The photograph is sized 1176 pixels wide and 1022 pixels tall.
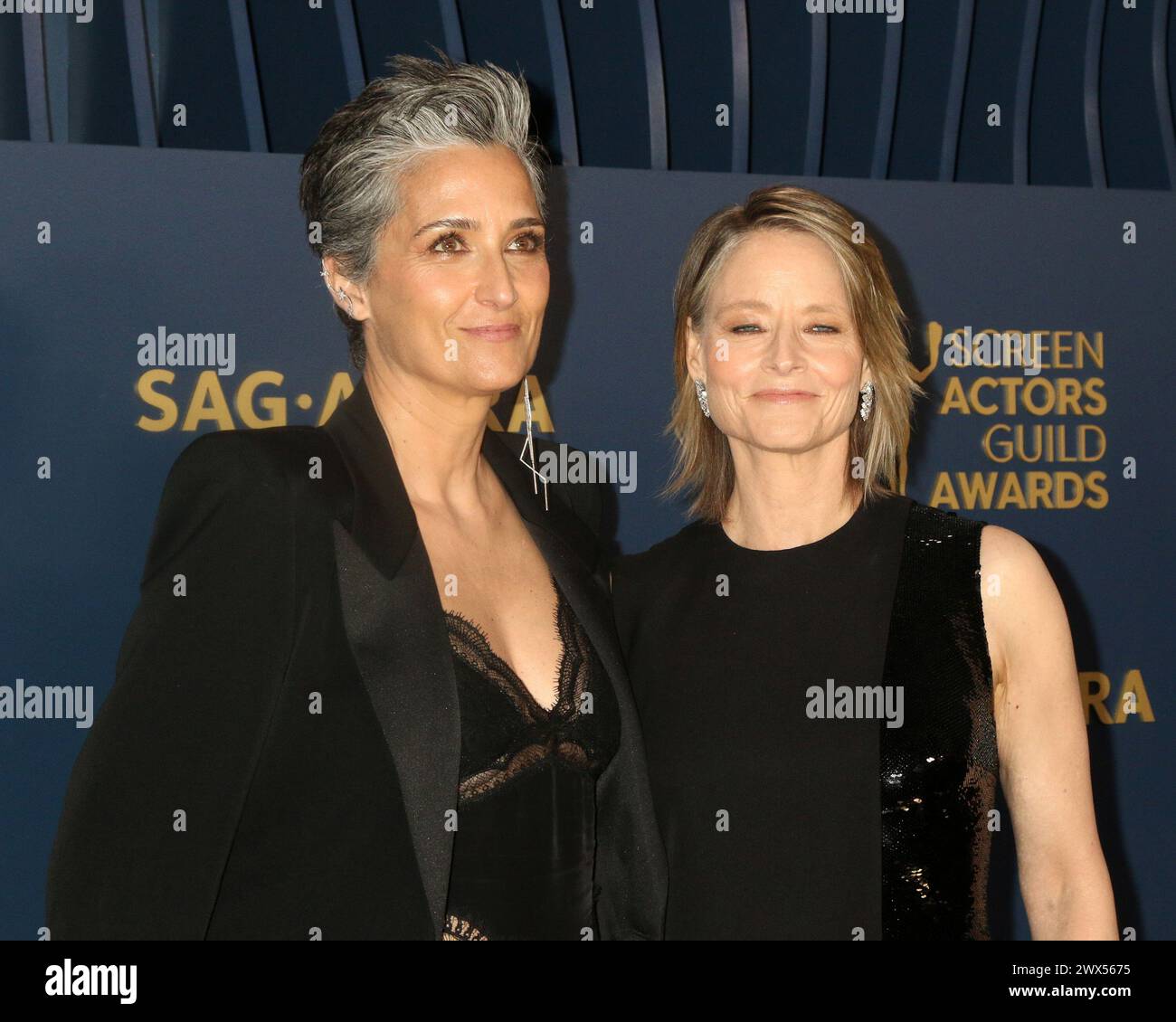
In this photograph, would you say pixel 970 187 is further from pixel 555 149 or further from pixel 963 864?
pixel 963 864

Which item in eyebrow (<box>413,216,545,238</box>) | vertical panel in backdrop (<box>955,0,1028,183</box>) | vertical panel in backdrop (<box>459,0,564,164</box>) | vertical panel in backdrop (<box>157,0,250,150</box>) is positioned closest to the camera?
eyebrow (<box>413,216,545,238</box>)

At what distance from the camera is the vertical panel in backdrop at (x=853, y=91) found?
3.41 metres

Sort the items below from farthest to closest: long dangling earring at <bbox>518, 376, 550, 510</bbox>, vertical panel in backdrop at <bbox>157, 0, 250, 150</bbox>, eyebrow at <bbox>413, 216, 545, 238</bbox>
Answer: vertical panel in backdrop at <bbox>157, 0, 250, 150</bbox>, long dangling earring at <bbox>518, 376, 550, 510</bbox>, eyebrow at <bbox>413, 216, 545, 238</bbox>

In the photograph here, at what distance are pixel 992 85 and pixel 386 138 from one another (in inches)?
87.3

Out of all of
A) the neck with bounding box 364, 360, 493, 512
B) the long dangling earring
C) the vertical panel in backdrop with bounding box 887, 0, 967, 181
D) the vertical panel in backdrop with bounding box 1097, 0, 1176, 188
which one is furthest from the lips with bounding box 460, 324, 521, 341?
the vertical panel in backdrop with bounding box 1097, 0, 1176, 188

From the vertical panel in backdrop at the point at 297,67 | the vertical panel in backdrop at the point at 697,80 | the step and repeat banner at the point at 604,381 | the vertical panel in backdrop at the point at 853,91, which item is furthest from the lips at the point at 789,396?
the vertical panel in backdrop at the point at 297,67

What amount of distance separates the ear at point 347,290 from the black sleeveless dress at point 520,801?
0.52 m

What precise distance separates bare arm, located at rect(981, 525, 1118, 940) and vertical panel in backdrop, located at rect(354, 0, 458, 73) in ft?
6.65

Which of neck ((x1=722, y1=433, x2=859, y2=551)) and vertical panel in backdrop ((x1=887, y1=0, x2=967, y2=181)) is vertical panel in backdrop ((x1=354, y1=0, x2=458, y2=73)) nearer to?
vertical panel in backdrop ((x1=887, y1=0, x2=967, y2=181))

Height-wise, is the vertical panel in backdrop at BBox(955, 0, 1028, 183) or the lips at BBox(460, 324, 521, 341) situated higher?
the vertical panel in backdrop at BBox(955, 0, 1028, 183)

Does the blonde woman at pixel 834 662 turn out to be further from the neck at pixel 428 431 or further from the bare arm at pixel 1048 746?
the neck at pixel 428 431

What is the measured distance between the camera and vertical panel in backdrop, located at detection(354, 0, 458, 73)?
322cm

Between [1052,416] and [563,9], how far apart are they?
1.61 m

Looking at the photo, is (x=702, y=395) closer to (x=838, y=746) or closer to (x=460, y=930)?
(x=838, y=746)
